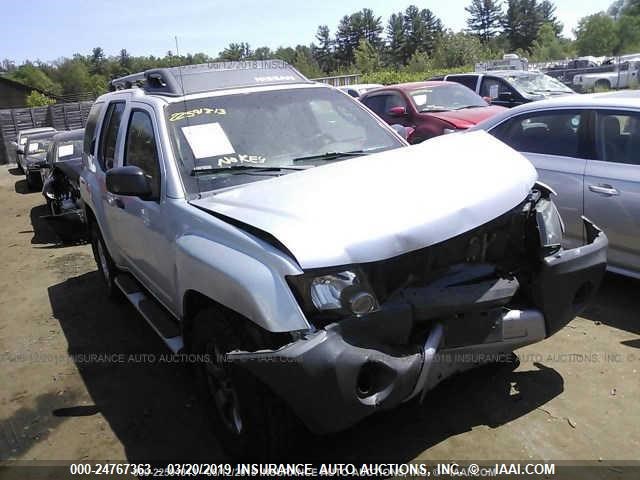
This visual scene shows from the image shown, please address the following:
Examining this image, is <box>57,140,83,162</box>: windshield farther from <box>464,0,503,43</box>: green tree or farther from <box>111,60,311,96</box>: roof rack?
<box>464,0,503,43</box>: green tree

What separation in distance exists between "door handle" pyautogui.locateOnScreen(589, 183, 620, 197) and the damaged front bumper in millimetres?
1619

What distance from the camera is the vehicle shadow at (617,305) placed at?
13.9 feet

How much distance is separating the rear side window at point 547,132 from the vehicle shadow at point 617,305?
1.17m

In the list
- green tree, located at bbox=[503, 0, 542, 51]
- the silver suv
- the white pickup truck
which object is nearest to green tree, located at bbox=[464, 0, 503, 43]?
green tree, located at bbox=[503, 0, 542, 51]

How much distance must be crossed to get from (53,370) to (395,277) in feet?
10.1

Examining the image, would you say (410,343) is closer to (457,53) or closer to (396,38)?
(457,53)

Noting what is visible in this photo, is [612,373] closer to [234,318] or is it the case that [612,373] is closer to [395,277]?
[395,277]

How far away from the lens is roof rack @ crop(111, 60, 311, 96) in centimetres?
397

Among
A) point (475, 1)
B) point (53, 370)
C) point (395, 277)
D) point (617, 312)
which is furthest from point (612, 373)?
point (475, 1)

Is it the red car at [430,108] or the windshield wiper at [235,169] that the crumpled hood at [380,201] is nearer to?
the windshield wiper at [235,169]

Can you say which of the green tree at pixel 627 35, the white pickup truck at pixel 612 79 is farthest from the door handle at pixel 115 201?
the green tree at pixel 627 35

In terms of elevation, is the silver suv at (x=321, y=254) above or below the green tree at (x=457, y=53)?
below

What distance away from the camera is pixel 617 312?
4406 millimetres

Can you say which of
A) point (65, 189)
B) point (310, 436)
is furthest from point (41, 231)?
point (310, 436)
